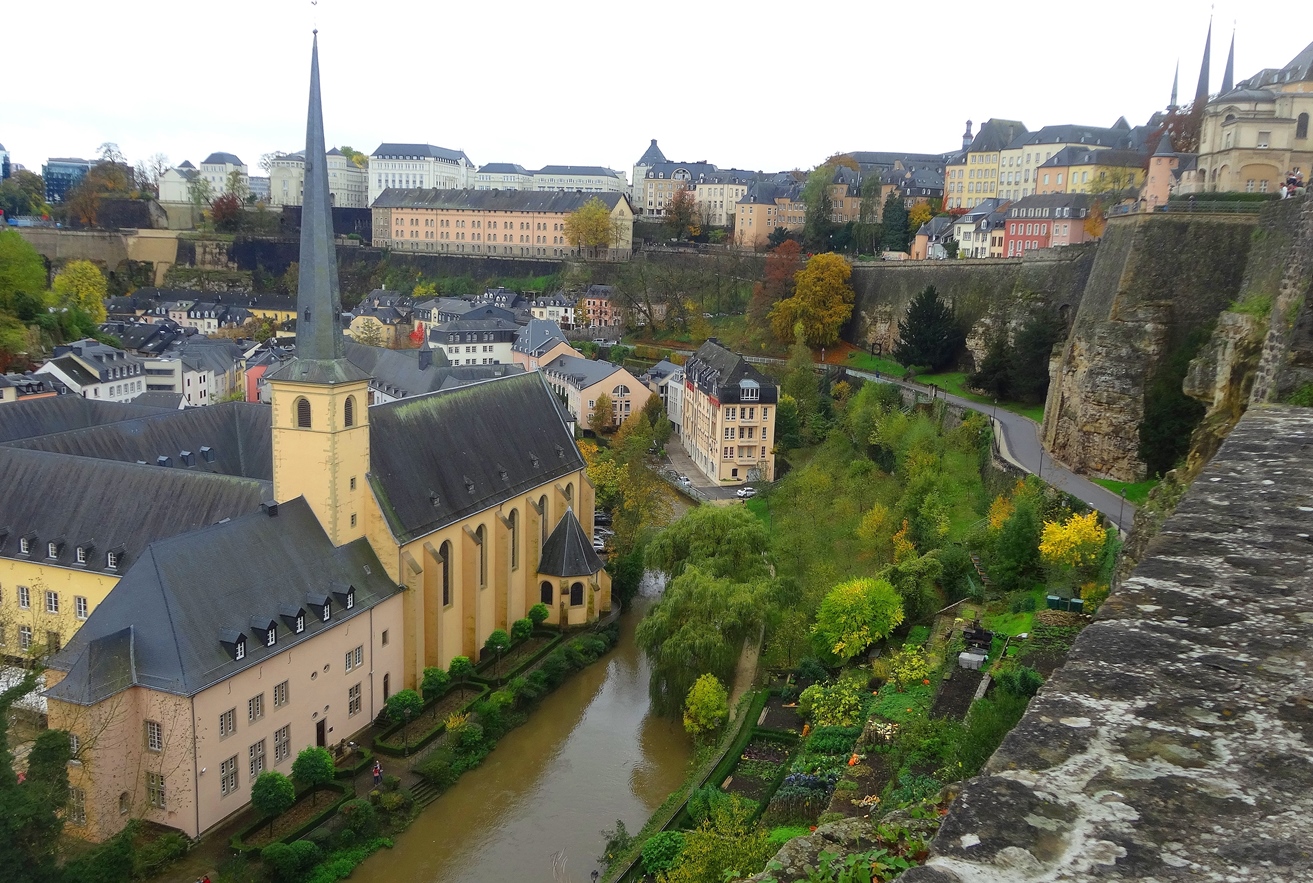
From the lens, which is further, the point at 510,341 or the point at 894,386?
the point at 510,341

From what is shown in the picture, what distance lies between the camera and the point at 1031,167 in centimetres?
8669

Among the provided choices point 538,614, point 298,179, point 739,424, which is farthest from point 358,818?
point 298,179

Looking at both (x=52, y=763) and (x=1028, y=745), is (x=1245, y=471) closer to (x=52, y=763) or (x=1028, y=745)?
(x=1028, y=745)

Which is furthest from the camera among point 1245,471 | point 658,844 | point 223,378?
point 223,378

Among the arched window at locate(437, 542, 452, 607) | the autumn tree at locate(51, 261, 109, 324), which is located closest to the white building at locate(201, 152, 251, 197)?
the autumn tree at locate(51, 261, 109, 324)

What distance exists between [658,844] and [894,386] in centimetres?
3801

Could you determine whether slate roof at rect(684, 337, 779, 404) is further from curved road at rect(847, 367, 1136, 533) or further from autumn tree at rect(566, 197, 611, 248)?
autumn tree at rect(566, 197, 611, 248)

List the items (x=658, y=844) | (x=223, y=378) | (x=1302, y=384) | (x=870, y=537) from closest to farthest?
(x=1302, y=384) → (x=658, y=844) → (x=870, y=537) → (x=223, y=378)

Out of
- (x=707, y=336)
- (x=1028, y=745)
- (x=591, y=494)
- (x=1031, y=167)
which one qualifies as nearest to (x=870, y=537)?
(x=591, y=494)

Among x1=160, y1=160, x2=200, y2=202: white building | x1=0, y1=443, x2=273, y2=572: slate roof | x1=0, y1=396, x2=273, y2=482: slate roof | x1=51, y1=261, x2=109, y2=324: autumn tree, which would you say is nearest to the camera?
x1=0, y1=443, x2=273, y2=572: slate roof

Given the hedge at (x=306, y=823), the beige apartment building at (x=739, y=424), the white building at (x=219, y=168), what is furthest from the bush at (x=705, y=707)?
the white building at (x=219, y=168)

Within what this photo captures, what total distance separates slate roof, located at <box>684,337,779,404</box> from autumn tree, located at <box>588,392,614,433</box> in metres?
5.92

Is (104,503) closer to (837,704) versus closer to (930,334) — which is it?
(837,704)

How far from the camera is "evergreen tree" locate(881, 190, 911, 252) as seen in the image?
85250mm
